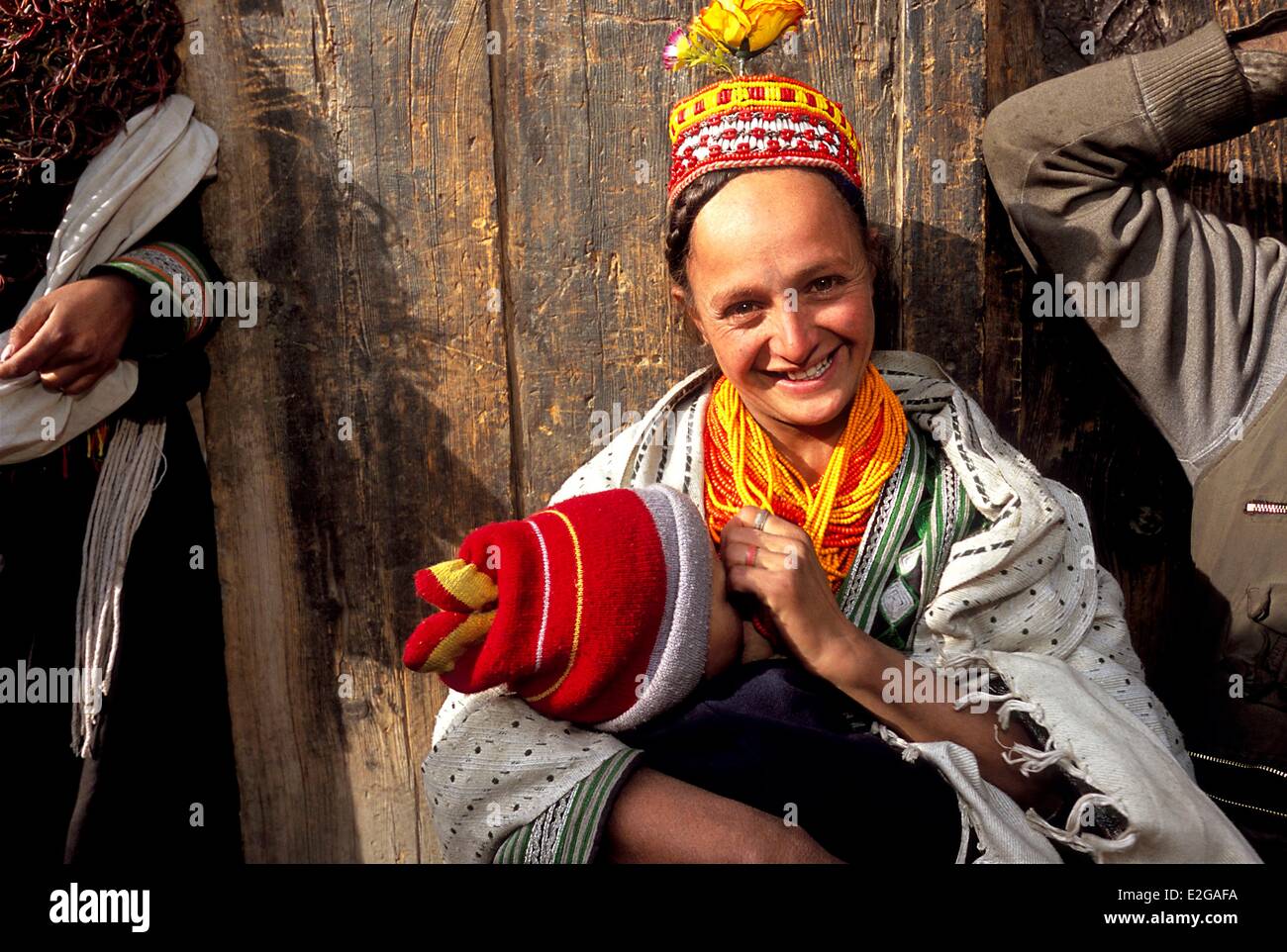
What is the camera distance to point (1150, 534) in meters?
2.41

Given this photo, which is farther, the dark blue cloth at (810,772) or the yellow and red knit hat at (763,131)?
the yellow and red knit hat at (763,131)

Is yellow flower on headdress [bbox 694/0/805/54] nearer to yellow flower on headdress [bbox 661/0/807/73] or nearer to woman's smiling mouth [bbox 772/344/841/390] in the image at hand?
yellow flower on headdress [bbox 661/0/807/73]

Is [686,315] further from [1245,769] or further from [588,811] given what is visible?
[1245,769]

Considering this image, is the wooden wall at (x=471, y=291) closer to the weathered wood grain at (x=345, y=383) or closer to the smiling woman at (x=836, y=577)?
the weathered wood grain at (x=345, y=383)

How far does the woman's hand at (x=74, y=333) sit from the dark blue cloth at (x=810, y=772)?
1.27m

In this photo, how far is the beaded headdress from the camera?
1845 millimetres

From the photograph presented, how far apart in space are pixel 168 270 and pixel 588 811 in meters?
1.33

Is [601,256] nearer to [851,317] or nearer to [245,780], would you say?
[851,317]

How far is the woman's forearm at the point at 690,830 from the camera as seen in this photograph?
1566mm

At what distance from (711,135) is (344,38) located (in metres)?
0.84

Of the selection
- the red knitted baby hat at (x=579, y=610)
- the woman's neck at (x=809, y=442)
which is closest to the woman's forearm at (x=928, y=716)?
the red knitted baby hat at (x=579, y=610)

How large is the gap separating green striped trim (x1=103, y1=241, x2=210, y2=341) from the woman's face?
1012mm

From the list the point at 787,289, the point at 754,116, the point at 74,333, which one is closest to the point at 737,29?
the point at 754,116

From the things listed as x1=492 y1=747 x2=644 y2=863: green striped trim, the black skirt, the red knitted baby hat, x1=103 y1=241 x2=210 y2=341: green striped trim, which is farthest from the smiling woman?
x1=103 y1=241 x2=210 y2=341: green striped trim
